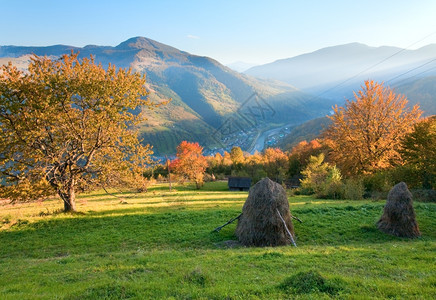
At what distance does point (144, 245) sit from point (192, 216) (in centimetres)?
611

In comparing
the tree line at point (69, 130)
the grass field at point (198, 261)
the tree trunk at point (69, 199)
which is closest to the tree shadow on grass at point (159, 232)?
the grass field at point (198, 261)

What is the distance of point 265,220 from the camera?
1434 cm

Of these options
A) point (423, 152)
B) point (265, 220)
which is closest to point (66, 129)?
point (265, 220)

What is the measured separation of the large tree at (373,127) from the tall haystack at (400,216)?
69.6 feet

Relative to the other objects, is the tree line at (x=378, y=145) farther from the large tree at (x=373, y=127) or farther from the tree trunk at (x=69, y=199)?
the tree trunk at (x=69, y=199)

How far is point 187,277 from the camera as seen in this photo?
7477 mm

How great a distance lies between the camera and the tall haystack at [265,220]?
14.2 meters

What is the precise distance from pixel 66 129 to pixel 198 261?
15639 millimetres

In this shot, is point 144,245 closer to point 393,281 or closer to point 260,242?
point 260,242

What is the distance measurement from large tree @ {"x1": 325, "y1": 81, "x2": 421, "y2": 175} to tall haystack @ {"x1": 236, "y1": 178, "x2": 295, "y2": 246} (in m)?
25.7

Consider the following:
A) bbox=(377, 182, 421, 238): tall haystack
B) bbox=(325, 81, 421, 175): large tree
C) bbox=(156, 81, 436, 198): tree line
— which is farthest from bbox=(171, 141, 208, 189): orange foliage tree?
bbox=(377, 182, 421, 238): tall haystack

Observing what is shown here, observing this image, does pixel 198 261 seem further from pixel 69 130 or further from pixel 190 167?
pixel 190 167

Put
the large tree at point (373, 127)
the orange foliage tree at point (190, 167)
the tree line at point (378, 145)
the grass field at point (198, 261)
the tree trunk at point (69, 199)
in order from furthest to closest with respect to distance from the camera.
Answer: the orange foliage tree at point (190, 167) → the large tree at point (373, 127) → the tree line at point (378, 145) → the tree trunk at point (69, 199) → the grass field at point (198, 261)

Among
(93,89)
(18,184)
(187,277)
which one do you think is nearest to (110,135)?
(93,89)
